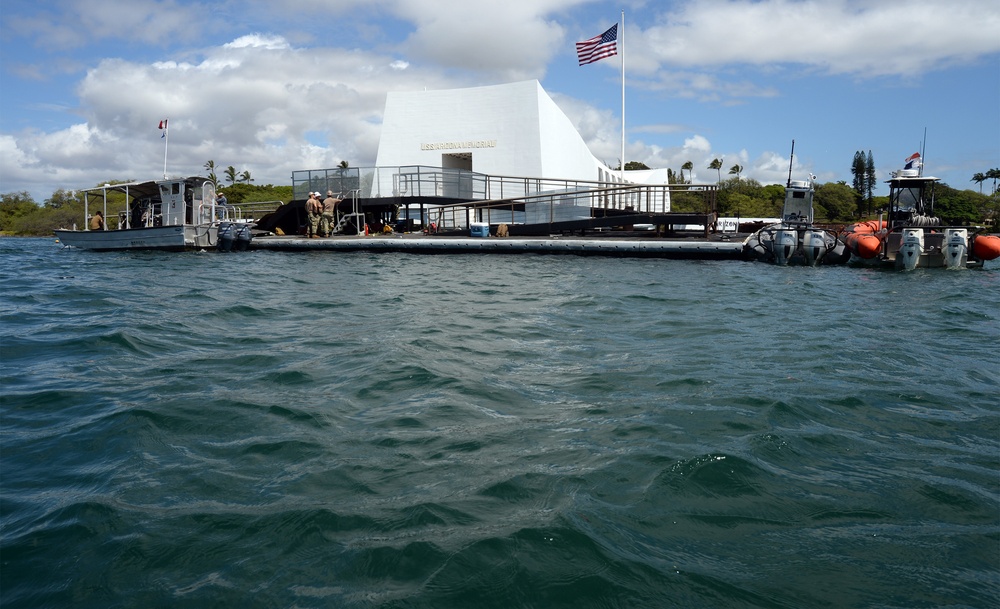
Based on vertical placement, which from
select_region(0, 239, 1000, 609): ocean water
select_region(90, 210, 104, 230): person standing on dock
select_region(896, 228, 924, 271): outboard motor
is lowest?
select_region(0, 239, 1000, 609): ocean water

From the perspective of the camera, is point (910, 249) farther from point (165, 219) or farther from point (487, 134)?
point (165, 219)

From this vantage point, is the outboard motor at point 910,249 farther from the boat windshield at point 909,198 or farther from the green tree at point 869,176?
the green tree at point 869,176

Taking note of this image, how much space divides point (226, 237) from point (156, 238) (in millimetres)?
2435

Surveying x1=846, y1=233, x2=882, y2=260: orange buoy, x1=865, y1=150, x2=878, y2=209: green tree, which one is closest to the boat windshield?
x1=846, y1=233, x2=882, y2=260: orange buoy

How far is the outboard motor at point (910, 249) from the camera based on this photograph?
61.5 feet

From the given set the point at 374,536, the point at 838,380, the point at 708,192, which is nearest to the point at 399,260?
the point at 708,192

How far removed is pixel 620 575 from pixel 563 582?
252 millimetres

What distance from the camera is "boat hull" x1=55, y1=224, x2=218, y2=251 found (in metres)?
24.0

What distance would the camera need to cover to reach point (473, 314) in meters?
9.71

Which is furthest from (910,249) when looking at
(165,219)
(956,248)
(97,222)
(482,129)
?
(97,222)

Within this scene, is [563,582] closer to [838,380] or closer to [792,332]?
[838,380]

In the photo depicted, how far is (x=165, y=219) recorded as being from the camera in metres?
25.1

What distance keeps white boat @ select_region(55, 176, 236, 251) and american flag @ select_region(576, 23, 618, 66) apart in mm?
18245

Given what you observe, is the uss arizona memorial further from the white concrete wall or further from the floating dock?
the floating dock
